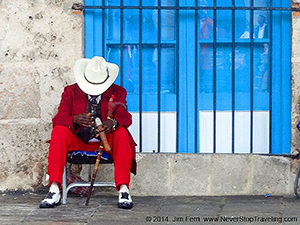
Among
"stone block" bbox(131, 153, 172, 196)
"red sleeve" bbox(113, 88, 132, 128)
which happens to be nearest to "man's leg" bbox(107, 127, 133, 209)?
"red sleeve" bbox(113, 88, 132, 128)

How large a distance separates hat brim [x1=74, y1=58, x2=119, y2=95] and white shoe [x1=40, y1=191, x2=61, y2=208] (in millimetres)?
882

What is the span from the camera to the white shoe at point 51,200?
4.61 meters

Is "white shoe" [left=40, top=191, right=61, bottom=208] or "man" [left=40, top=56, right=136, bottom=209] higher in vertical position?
"man" [left=40, top=56, right=136, bottom=209]

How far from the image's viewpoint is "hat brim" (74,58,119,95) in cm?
488

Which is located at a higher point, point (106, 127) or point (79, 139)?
point (106, 127)

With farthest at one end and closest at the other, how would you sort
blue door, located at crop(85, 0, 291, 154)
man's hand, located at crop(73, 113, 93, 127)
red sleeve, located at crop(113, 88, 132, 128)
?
blue door, located at crop(85, 0, 291, 154) < red sleeve, located at crop(113, 88, 132, 128) < man's hand, located at crop(73, 113, 93, 127)

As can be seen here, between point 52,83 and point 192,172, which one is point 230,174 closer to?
point 192,172

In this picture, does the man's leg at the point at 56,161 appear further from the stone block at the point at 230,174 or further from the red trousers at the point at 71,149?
the stone block at the point at 230,174

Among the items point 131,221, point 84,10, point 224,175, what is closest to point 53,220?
point 131,221

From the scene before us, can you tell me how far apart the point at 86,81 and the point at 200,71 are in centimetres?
120

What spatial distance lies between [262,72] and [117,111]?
1503 mm

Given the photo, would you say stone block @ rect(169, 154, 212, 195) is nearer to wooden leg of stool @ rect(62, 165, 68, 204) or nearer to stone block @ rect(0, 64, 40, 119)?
wooden leg of stool @ rect(62, 165, 68, 204)

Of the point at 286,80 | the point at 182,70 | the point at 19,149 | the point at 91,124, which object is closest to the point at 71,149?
the point at 91,124

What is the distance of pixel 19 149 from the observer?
17.9ft
